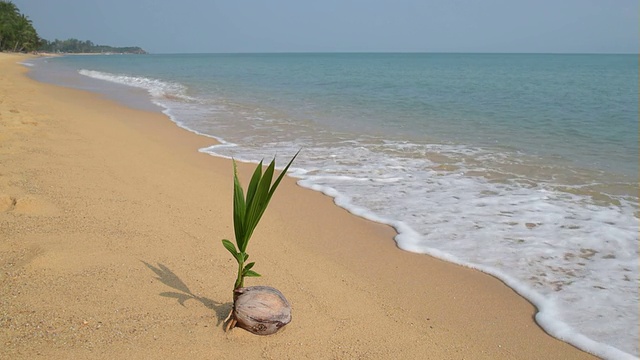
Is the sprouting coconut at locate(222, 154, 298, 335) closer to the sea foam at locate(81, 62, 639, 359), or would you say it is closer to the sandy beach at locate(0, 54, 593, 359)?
the sandy beach at locate(0, 54, 593, 359)

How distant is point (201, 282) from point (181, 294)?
20 cm

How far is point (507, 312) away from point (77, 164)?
4925mm

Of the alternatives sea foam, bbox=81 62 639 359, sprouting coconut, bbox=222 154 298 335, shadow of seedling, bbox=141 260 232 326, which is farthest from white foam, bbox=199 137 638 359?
shadow of seedling, bbox=141 260 232 326

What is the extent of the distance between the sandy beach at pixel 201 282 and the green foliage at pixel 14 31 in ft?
268

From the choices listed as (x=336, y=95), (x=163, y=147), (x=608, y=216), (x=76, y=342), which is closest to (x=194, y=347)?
(x=76, y=342)

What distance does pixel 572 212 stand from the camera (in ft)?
16.5

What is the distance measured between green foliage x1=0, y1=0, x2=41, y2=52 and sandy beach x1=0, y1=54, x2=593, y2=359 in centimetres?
8159

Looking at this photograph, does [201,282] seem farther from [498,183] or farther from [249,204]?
[498,183]

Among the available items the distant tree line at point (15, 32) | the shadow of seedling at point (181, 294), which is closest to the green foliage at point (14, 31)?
the distant tree line at point (15, 32)

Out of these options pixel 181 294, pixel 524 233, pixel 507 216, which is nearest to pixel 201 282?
pixel 181 294

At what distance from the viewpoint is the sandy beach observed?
101 inches

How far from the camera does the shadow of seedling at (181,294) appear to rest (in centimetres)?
284

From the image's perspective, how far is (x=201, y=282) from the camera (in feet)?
10.4

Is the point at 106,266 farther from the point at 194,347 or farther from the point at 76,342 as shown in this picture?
the point at 194,347
